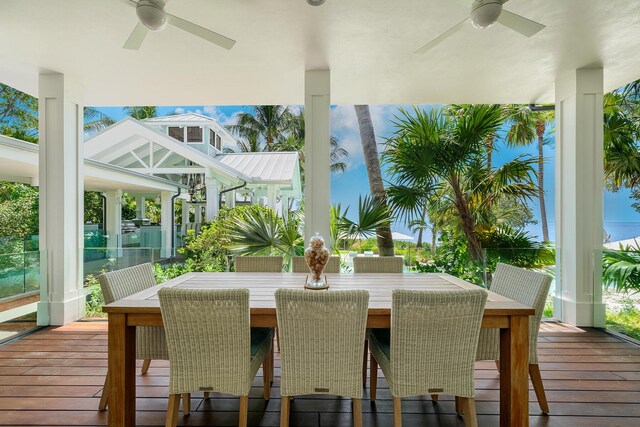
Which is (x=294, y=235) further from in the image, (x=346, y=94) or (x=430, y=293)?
(x=430, y=293)

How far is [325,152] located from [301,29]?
1322mm

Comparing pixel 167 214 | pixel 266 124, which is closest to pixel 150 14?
pixel 167 214

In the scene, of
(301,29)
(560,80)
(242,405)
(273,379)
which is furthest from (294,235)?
(560,80)

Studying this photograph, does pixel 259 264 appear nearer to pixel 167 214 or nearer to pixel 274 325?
pixel 274 325

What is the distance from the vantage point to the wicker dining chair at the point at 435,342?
1.77m

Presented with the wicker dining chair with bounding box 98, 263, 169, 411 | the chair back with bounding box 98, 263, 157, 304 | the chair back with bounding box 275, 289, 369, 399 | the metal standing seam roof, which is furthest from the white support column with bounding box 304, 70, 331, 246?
the metal standing seam roof

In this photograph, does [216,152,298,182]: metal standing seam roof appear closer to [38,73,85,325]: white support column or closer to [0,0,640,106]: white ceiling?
[0,0,640,106]: white ceiling

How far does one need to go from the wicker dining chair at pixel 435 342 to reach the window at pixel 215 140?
447 inches

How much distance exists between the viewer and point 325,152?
13.2 ft

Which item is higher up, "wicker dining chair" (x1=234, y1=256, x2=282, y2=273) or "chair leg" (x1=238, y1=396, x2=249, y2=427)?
"wicker dining chair" (x1=234, y1=256, x2=282, y2=273)

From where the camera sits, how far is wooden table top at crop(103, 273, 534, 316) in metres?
2.00

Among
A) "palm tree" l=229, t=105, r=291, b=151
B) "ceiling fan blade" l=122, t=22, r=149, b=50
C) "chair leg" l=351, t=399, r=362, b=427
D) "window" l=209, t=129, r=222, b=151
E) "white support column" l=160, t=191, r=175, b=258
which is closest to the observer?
"chair leg" l=351, t=399, r=362, b=427

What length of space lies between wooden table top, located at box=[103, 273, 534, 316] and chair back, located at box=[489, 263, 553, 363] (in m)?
0.18

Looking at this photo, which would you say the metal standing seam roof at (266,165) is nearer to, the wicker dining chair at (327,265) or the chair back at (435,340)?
the wicker dining chair at (327,265)
